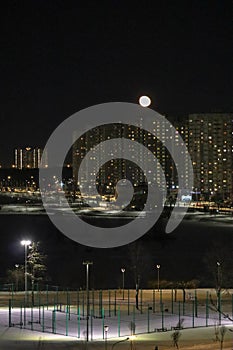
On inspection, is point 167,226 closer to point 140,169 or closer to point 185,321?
point 185,321

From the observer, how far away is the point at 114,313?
4863 millimetres

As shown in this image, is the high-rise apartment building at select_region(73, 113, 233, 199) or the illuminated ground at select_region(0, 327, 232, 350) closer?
the illuminated ground at select_region(0, 327, 232, 350)

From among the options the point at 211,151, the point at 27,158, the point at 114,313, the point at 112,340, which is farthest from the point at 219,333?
the point at 27,158

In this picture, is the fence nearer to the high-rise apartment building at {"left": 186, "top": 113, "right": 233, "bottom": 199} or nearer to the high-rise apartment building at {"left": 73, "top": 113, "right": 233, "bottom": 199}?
the high-rise apartment building at {"left": 73, "top": 113, "right": 233, "bottom": 199}

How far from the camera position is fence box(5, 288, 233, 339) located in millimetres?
4297

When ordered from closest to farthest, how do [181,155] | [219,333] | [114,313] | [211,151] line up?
[219,333]
[114,313]
[211,151]
[181,155]

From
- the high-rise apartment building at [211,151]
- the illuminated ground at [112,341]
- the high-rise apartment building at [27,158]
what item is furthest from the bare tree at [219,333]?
the high-rise apartment building at [27,158]

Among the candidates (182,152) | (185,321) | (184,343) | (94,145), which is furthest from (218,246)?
(94,145)

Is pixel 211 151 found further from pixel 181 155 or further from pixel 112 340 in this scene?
pixel 112 340

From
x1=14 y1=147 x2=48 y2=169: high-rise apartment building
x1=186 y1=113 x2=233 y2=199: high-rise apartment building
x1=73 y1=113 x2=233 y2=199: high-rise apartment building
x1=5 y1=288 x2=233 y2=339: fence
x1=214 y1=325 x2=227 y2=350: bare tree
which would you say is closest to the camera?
x1=214 y1=325 x2=227 y2=350: bare tree

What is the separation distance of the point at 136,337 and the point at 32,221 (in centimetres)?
1337

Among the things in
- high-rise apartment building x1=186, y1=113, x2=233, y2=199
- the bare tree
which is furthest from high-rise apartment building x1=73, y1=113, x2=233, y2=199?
the bare tree

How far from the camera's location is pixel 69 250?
1121 centimetres

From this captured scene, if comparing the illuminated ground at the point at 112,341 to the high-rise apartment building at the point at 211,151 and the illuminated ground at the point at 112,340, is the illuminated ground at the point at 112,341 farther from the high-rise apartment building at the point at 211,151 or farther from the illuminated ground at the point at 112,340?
the high-rise apartment building at the point at 211,151
